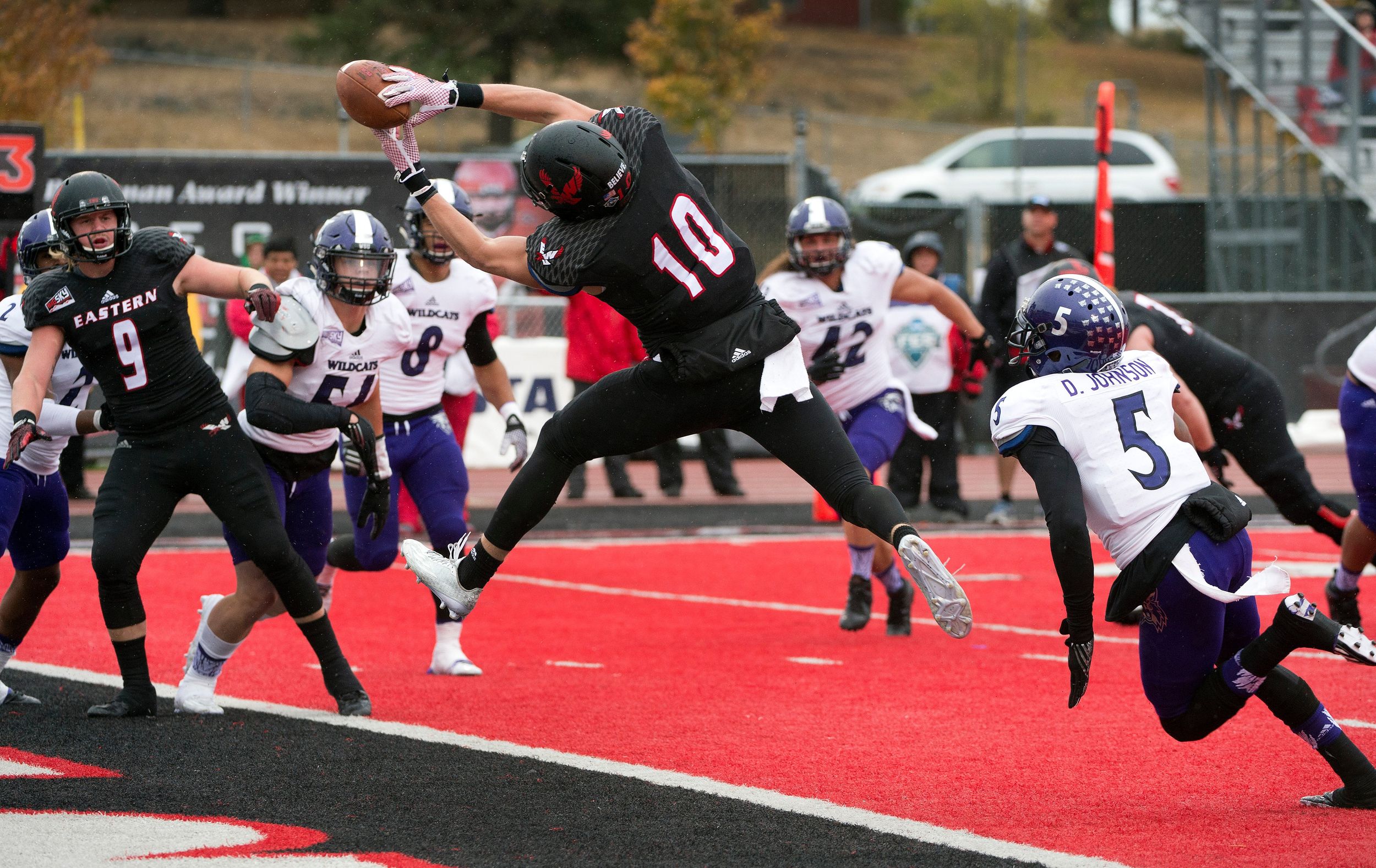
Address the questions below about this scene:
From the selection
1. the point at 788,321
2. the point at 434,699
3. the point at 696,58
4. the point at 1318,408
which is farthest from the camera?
the point at 696,58

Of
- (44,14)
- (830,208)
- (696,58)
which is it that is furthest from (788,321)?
(696,58)

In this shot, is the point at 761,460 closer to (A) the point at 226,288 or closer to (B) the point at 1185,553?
(A) the point at 226,288

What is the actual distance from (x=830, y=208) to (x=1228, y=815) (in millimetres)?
4113

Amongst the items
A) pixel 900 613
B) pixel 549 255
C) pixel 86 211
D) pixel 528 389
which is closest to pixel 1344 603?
pixel 900 613

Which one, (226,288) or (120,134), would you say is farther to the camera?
(120,134)

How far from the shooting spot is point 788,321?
510cm

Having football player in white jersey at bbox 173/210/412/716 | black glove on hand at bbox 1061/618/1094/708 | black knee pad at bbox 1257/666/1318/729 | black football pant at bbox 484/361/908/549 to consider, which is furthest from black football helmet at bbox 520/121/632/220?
black knee pad at bbox 1257/666/1318/729

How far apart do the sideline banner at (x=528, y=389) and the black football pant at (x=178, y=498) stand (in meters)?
8.59

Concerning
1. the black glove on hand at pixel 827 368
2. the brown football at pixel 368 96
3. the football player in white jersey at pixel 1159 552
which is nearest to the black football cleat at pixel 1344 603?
the black glove on hand at pixel 827 368

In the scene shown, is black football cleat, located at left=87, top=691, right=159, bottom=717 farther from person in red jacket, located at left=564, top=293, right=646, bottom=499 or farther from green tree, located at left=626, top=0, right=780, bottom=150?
green tree, located at left=626, top=0, right=780, bottom=150

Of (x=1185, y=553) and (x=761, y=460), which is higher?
(x=1185, y=553)

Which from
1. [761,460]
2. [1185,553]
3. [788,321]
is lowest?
[761,460]

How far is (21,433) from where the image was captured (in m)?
5.39

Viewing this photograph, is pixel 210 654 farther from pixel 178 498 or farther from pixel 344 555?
pixel 344 555
